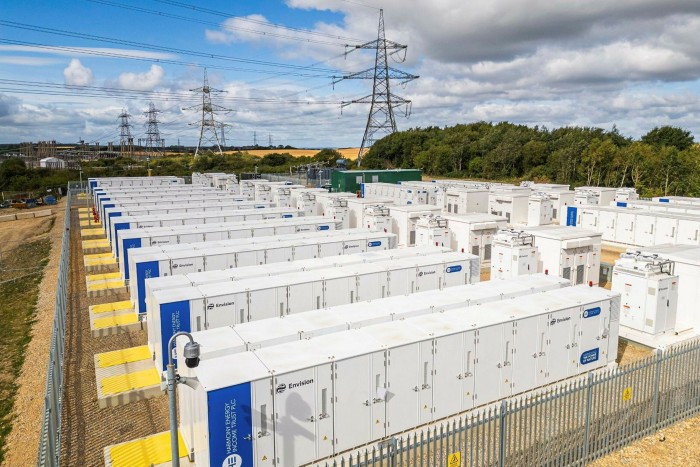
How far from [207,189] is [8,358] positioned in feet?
118

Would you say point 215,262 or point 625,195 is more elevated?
point 625,195

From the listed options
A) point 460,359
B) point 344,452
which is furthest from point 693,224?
point 344,452

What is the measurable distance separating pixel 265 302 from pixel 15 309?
14583mm

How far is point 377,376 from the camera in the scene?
10961 millimetres

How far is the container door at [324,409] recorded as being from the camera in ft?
33.8

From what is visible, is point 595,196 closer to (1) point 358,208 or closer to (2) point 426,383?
(1) point 358,208

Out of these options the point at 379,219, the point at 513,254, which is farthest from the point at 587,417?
the point at 379,219

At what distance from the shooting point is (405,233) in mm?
32375

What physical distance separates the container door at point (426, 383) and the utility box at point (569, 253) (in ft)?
45.0

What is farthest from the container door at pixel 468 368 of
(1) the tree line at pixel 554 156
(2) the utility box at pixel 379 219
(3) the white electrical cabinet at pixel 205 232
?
(1) the tree line at pixel 554 156

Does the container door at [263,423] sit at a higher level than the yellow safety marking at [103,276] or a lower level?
higher

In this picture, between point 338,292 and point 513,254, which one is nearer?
point 338,292

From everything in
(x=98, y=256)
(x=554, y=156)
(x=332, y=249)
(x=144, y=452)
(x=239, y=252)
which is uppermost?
(x=554, y=156)

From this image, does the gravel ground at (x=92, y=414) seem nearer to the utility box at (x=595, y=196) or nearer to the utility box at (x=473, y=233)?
the utility box at (x=473, y=233)
